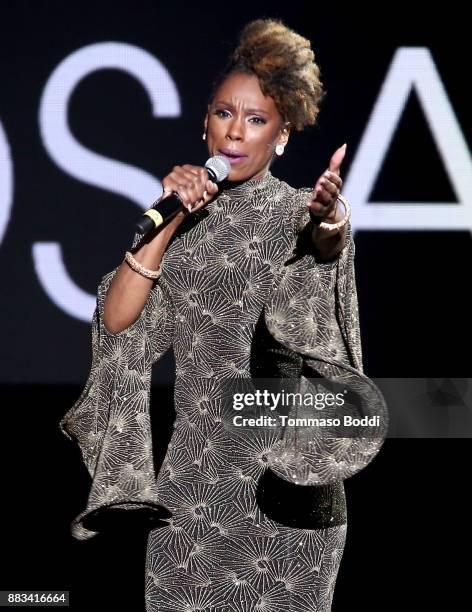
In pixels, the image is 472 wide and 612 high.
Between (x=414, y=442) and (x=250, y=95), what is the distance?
2067 millimetres

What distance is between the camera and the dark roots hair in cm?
201

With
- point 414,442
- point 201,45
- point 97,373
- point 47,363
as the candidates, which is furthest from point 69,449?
point 97,373

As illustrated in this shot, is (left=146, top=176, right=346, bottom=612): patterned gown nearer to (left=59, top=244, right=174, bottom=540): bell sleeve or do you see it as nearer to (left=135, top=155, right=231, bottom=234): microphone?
(left=59, top=244, right=174, bottom=540): bell sleeve

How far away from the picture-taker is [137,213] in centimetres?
387

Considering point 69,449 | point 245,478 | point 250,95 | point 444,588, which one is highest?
point 250,95

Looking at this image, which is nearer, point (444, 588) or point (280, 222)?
point (280, 222)

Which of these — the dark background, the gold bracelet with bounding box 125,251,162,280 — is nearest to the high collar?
the gold bracelet with bounding box 125,251,162,280

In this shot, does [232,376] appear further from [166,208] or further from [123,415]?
[166,208]

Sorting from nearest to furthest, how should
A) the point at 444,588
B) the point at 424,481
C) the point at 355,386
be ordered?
the point at 355,386
the point at 444,588
the point at 424,481

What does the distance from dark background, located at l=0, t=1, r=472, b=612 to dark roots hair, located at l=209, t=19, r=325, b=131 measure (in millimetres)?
1713

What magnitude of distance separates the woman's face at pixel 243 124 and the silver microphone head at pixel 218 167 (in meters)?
0.06

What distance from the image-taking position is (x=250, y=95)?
2.00m

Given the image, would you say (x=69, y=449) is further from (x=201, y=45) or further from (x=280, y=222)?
(x=280, y=222)

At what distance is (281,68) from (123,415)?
0.67 metres
